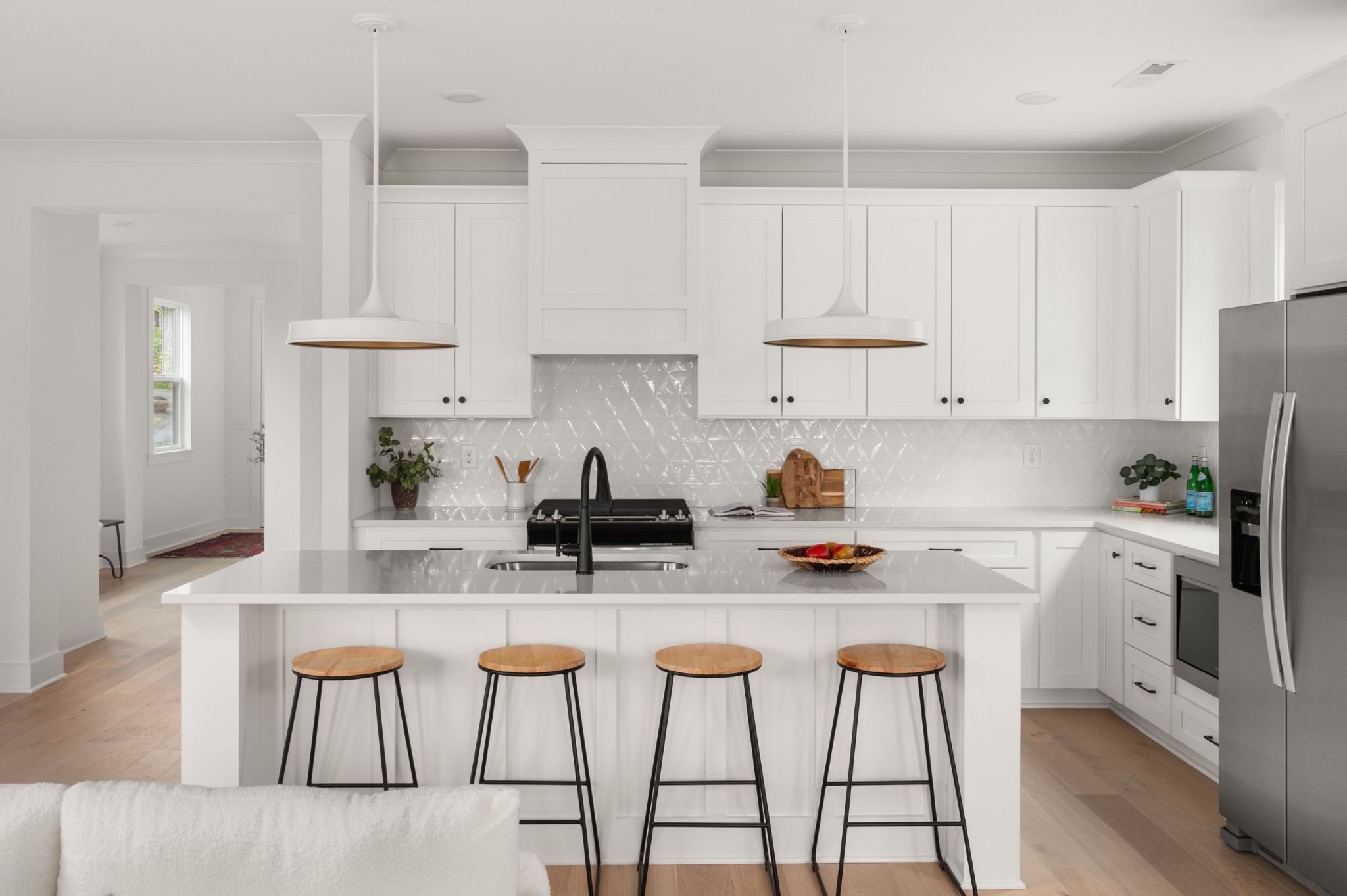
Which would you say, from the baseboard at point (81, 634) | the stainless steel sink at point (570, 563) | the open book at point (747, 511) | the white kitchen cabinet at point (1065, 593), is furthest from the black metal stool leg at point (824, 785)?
the baseboard at point (81, 634)

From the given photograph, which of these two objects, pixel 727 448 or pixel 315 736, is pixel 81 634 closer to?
pixel 315 736

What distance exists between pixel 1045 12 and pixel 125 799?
333 centimetres

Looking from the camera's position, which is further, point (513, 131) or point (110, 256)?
point (110, 256)

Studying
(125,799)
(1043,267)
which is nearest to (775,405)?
(1043,267)

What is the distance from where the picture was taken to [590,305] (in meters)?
4.55

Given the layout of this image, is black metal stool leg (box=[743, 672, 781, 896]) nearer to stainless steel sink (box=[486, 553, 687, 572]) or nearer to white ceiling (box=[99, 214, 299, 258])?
stainless steel sink (box=[486, 553, 687, 572])

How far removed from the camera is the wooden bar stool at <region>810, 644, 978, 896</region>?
8.84ft

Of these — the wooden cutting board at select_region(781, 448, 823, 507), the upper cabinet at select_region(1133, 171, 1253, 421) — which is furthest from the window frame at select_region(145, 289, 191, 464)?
the upper cabinet at select_region(1133, 171, 1253, 421)

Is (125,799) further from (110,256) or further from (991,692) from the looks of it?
(110,256)

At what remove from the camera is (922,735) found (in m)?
3.00

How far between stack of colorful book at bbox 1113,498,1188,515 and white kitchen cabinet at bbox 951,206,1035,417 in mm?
667

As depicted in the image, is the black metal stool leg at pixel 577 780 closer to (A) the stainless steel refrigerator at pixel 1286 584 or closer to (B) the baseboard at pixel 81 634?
(A) the stainless steel refrigerator at pixel 1286 584

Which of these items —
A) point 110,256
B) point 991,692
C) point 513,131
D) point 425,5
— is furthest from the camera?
point 110,256

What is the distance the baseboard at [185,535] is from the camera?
9.05 metres
